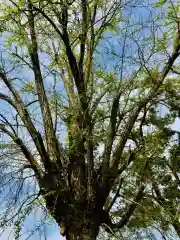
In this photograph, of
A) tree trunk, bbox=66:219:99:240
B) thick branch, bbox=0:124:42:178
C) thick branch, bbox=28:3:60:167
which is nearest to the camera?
tree trunk, bbox=66:219:99:240

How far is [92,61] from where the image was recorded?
10.2m

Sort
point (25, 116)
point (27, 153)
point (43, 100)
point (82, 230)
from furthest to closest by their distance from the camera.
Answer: point (43, 100) < point (25, 116) < point (27, 153) < point (82, 230)

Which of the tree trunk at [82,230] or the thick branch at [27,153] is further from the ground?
the thick branch at [27,153]

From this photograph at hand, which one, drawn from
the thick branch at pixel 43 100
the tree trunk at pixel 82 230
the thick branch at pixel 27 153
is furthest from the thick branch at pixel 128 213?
the thick branch at pixel 27 153

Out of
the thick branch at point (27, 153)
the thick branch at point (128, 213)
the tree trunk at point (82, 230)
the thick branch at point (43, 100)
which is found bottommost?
the tree trunk at point (82, 230)

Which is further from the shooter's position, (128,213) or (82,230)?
(128,213)

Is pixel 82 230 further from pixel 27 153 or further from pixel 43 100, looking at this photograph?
pixel 43 100

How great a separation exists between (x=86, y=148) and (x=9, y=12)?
109 inches

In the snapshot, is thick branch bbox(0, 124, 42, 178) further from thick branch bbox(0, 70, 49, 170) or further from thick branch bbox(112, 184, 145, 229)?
thick branch bbox(112, 184, 145, 229)

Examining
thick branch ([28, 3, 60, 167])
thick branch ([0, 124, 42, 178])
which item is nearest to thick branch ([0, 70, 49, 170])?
thick branch ([0, 124, 42, 178])

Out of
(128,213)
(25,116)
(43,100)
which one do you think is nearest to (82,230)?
(128,213)

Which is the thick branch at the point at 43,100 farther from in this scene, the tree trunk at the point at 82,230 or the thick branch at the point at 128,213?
the thick branch at the point at 128,213

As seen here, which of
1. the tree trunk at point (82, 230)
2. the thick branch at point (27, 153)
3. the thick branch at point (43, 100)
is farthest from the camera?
the thick branch at point (43, 100)

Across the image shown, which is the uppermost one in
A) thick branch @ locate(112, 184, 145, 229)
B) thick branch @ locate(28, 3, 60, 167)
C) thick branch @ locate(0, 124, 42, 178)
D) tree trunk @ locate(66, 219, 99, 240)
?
thick branch @ locate(28, 3, 60, 167)
